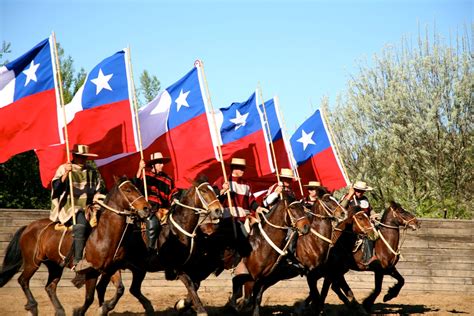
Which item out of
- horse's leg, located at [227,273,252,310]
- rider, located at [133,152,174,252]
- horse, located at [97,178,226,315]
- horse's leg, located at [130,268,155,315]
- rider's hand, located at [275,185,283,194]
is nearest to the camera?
horse, located at [97,178,226,315]

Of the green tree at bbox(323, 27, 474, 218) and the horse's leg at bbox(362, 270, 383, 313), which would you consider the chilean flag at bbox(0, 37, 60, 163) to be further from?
the green tree at bbox(323, 27, 474, 218)

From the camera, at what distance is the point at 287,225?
1328 centimetres

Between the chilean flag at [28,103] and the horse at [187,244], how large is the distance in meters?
2.54

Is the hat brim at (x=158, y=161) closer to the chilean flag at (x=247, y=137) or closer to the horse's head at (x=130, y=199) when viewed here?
the horse's head at (x=130, y=199)

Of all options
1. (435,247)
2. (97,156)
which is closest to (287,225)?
(97,156)

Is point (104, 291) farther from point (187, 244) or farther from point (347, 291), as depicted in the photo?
point (347, 291)

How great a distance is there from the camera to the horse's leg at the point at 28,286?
13.2 metres

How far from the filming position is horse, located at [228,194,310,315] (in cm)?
1324

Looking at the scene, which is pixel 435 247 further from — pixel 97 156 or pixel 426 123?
pixel 97 156

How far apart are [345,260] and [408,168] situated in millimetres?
13840

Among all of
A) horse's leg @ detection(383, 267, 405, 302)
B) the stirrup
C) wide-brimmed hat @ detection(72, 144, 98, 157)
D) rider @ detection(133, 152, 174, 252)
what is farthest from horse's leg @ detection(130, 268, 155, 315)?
horse's leg @ detection(383, 267, 405, 302)

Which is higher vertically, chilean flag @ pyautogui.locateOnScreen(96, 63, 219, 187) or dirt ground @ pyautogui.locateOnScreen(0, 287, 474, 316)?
chilean flag @ pyautogui.locateOnScreen(96, 63, 219, 187)

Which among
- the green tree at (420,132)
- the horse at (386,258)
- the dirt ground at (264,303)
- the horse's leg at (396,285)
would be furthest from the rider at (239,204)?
the green tree at (420,132)

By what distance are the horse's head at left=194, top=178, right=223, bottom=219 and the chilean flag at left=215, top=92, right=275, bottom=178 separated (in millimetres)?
3946
